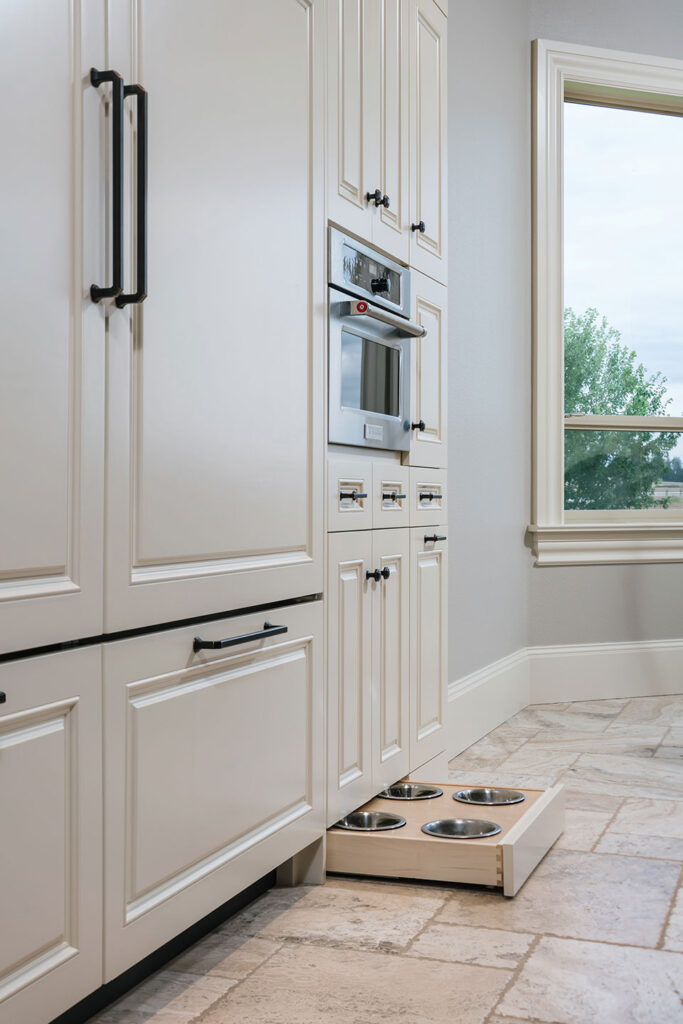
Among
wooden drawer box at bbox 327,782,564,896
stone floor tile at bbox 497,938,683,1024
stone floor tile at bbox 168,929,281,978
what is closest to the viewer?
stone floor tile at bbox 497,938,683,1024

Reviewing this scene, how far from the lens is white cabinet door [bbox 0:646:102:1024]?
1.30 metres

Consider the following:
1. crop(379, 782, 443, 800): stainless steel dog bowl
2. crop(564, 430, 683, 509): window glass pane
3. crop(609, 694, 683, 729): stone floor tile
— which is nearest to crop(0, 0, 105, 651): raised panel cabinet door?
crop(379, 782, 443, 800): stainless steel dog bowl

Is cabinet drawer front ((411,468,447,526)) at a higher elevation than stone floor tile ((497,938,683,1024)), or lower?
higher

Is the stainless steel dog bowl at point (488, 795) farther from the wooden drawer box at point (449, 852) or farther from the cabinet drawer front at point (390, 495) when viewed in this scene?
the cabinet drawer front at point (390, 495)

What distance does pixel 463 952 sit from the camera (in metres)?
1.90

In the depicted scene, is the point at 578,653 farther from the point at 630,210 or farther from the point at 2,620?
the point at 2,620

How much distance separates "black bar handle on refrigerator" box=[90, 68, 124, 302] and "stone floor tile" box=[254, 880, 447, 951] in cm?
124

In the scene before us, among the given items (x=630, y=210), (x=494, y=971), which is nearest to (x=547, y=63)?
Answer: (x=630, y=210)

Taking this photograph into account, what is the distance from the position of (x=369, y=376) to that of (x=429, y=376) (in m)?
0.45

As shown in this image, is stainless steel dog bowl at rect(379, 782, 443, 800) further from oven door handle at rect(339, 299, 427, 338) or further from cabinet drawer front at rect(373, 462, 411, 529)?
oven door handle at rect(339, 299, 427, 338)

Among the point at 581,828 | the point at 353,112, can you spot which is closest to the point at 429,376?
the point at 353,112

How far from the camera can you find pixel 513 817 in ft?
7.91

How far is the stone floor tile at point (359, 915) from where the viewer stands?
197 centimetres

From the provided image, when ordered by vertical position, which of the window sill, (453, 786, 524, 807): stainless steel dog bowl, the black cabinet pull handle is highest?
the window sill
